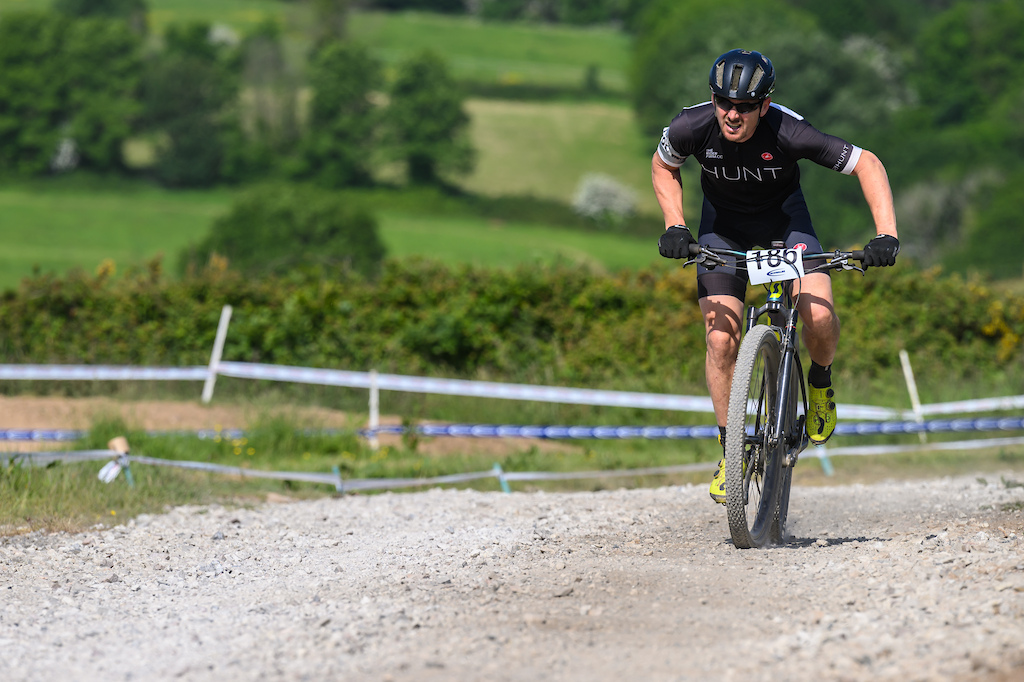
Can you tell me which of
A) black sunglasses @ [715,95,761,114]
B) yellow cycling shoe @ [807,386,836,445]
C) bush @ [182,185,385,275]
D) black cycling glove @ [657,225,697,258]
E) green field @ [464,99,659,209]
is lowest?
yellow cycling shoe @ [807,386,836,445]

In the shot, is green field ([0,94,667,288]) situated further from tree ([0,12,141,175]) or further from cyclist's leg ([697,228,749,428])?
cyclist's leg ([697,228,749,428])

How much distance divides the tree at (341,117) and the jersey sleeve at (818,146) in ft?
259

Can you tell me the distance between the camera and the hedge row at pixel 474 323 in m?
14.1

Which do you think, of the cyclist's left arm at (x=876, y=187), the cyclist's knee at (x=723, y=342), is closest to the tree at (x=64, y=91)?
the cyclist's knee at (x=723, y=342)

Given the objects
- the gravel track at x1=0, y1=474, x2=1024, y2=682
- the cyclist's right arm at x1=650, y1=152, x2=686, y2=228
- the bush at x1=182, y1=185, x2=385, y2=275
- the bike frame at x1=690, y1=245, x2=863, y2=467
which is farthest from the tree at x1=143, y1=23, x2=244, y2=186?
the bike frame at x1=690, y1=245, x2=863, y2=467

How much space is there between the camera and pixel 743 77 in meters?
5.19

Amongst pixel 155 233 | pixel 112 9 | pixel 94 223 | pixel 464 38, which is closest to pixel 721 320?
pixel 155 233

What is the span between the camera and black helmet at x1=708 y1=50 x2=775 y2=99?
17.0 feet

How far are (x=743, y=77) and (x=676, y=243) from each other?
33.8 inches

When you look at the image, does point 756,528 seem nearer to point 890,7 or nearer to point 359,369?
point 359,369

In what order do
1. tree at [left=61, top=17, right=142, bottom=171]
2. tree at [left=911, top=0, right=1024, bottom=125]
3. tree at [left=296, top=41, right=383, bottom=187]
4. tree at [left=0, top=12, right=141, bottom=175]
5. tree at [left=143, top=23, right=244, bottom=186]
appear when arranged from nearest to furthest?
tree at [left=0, top=12, right=141, bottom=175], tree at [left=61, top=17, right=142, bottom=171], tree at [left=143, top=23, right=244, bottom=186], tree at [left=296, top=41, right=383, bottom=187], tree at [left=911, top=0, right=1024, bottom=125]

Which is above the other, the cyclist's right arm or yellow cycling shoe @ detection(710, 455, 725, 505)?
the cyclist's right arm

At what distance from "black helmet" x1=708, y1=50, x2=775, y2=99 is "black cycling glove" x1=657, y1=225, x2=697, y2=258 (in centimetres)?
71

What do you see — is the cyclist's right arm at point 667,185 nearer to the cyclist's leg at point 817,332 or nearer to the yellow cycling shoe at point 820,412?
the cyclist's leg at point 817,332
